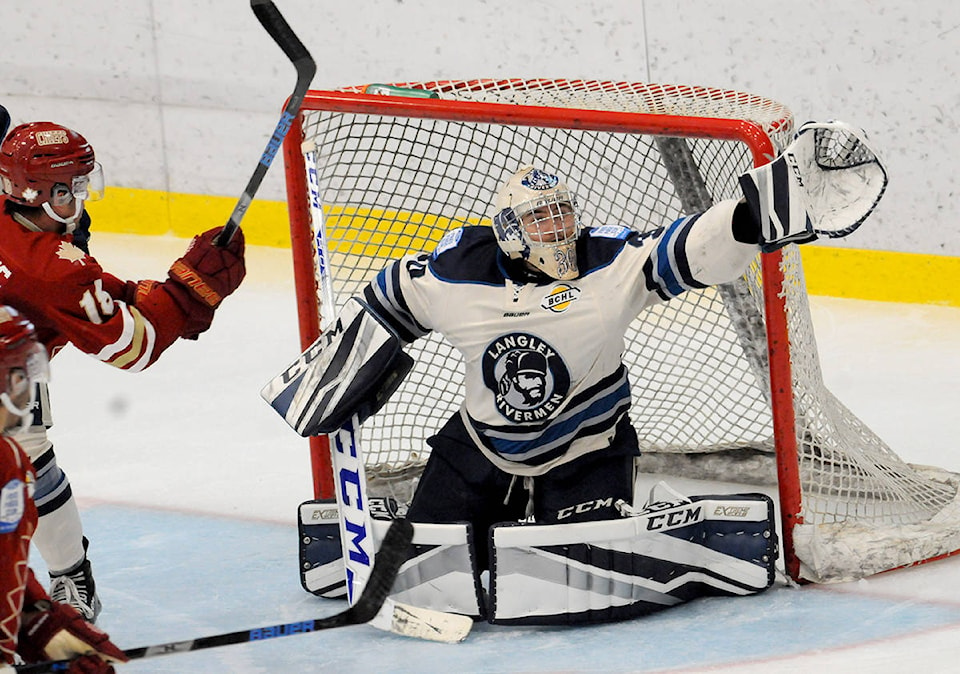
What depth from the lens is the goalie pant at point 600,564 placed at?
286 centimetres

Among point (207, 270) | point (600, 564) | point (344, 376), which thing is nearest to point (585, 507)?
point (600, 564)

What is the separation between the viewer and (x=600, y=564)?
2.87 m

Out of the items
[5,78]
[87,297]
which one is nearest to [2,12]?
[5,78]

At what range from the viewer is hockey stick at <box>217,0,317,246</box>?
3.00 metres

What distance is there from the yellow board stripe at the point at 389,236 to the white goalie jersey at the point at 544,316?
0.52 meters

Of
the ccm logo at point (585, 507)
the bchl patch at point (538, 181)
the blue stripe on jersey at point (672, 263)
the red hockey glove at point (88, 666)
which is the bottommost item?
the red hockey glove at point (88, 666)

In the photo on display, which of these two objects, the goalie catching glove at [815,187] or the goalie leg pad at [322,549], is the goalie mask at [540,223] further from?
the goalie leg pad at [322,549]

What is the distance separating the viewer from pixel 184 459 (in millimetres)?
4078

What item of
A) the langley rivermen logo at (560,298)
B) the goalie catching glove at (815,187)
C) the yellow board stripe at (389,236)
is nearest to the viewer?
the goalie catching glove at (815,187)

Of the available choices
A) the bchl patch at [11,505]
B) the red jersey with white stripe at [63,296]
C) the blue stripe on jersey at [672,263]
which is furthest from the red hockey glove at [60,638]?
the blue stripe on jersey at [672,263]

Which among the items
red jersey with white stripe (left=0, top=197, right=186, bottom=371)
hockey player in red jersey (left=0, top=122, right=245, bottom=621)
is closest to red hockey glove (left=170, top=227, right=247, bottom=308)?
hockey player in red jersey (left=0, top=122, right=245, bottom=621)

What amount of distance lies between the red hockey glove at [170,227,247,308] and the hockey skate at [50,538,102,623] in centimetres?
51

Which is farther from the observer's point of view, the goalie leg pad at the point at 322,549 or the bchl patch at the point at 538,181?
the goalie leg pad at the point at 322,549

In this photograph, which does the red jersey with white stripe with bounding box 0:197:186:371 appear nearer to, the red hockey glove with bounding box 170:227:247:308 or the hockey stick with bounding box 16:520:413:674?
the red hockey glove with bounding box 170:227:247:308
